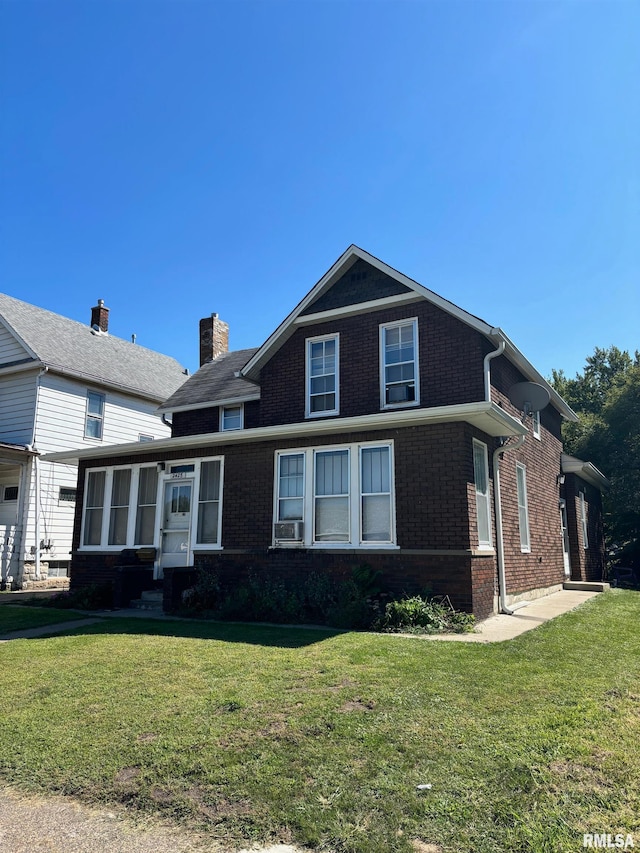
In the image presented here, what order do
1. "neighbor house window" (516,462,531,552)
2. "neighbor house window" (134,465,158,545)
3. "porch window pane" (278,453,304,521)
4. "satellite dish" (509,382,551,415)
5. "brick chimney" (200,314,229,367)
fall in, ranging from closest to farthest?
"porch window pane" (278,453,304,521) < "satellite dish" (509,382,551,415) < "neighbor house window" (516,462,531,552) < "neighbor house window" (134,465,158,545) < "brick chimney" (200,314,229,367)

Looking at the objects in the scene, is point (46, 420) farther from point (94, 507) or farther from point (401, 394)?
point (401, 394)

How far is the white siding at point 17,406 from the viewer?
1867 centimetres

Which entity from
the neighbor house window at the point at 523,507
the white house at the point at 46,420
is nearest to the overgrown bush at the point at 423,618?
the neighbor house window at the point at 523,507

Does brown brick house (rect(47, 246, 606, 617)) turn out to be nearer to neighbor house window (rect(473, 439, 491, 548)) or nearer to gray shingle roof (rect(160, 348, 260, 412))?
neighbor house window (rect(473, 439, 491, 548))

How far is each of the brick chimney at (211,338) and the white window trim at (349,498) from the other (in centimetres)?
1087

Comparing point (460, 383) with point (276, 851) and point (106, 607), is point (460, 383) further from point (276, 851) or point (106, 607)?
point (276, 851)

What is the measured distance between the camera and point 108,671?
6.65 meters

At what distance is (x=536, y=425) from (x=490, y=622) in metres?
7.63

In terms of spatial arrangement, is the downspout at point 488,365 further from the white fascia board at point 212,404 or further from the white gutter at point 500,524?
the white fascia board at point 212,404

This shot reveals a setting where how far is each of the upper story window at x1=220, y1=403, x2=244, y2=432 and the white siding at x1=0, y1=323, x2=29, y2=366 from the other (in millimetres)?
6920

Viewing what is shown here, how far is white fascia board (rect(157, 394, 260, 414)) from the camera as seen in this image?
16953 mm

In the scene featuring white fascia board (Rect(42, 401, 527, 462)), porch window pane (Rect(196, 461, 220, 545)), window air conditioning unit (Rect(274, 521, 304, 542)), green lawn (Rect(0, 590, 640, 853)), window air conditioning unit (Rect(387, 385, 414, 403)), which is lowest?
green lawn (Rect(0, 590, 640, 853))

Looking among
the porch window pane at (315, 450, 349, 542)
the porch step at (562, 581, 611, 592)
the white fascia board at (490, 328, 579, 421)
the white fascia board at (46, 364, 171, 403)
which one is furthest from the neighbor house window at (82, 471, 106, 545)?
the porch step at (562, 581, 611, 592)

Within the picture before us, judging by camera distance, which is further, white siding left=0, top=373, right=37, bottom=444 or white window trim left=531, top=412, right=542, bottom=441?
white siding left=0, top=373, right=37, bottom=444
